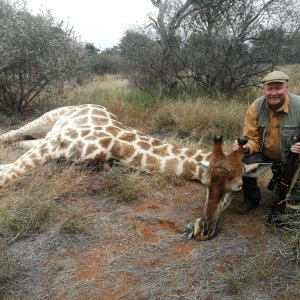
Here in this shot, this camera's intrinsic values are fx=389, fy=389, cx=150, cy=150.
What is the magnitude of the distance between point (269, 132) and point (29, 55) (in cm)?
604

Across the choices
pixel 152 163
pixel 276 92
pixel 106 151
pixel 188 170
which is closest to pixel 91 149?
pixel 106 151

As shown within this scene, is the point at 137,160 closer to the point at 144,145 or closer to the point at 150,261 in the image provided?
the point at 144,145

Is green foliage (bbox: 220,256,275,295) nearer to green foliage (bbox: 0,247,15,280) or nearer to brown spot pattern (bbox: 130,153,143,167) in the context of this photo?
green foliage (bbox: 0,247,15,280)

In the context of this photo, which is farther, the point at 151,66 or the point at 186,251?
the point at 151,66

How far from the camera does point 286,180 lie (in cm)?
391

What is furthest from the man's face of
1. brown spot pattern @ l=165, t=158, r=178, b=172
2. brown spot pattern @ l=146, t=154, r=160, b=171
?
brown spot pattern @ l=146, t=154, r=160, b=171

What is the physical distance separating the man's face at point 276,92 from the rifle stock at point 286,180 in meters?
0.50

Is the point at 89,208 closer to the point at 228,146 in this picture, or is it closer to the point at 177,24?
the point at 228,146

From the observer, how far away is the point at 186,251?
358 centimetres

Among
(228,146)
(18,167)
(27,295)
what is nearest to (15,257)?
(27,295)

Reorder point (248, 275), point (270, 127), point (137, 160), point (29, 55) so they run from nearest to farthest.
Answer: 1. point (248, 275)
2. point (270, 127)
3. point (137, 160)
4. point (29, 55)

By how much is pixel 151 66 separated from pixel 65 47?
211 cm

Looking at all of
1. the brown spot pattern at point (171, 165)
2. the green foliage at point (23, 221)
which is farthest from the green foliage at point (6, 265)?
the brown spot pattern at point (171, 165)

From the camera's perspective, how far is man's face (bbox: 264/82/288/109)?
4.02 metres
